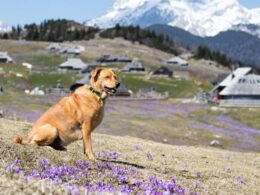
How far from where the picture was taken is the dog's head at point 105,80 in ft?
49.3

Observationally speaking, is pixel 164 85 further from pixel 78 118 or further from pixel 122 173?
pixel 122 173

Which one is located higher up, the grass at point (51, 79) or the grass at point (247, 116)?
the grass at point (247, 116)

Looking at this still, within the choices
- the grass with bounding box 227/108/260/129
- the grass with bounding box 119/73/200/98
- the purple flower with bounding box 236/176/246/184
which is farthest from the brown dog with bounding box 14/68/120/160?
the grass with bounding box 119/73/200/98

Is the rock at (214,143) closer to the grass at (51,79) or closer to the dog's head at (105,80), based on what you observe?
the dog's head at (105,80)

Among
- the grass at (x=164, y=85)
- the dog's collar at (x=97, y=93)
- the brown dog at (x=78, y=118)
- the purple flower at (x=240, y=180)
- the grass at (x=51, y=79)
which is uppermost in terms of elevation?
the dog's collar at (x=97, y=93)

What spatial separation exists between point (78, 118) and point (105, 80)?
1.26 meters

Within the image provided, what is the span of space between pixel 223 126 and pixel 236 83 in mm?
45883

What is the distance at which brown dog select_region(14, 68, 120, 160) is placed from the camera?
15188mm

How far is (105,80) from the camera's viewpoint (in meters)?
15.1

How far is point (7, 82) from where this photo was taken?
144 metres

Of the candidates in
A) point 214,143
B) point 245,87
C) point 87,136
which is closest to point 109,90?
point 87,136

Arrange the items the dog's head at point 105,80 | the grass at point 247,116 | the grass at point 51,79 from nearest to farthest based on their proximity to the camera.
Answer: the dog's head at point 105,80 → the grass at point 247,116 → the grass at point 51,79

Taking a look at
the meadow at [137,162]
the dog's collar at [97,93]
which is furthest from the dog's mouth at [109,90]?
the meadow at [137,162]

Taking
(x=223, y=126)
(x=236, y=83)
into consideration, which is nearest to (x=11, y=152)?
(x=223, y=126)
